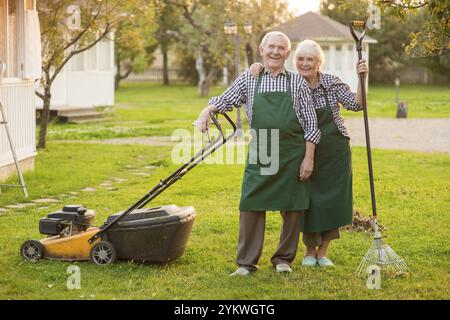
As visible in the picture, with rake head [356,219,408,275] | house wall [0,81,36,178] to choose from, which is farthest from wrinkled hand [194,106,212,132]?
house wall [0,81,36,178]

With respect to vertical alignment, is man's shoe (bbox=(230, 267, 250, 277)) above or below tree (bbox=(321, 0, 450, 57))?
below

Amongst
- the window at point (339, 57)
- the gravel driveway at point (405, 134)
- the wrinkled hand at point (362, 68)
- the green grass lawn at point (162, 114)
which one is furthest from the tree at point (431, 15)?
the window at point (339, 57)

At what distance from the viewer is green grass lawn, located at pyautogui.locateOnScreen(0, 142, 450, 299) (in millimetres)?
6086

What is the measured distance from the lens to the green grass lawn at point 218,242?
20.0 feet

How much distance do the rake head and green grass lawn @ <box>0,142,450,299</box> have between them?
12 cm

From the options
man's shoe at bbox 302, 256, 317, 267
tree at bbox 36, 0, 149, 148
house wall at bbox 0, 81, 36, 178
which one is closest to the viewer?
man's shoe at bbox 302, 256, 317, 267

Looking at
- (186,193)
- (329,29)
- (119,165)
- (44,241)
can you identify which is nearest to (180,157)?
(119,165)

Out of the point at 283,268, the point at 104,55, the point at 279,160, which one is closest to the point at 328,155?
the point at 279,160

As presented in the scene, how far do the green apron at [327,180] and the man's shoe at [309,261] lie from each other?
9.3 inches

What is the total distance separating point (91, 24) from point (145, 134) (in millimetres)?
3911

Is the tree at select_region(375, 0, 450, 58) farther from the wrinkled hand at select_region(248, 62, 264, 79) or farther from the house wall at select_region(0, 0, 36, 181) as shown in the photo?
the house wall at select_region(0, 0, 36, 181)

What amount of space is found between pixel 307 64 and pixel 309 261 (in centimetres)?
152

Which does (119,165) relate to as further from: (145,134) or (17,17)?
(145,134)

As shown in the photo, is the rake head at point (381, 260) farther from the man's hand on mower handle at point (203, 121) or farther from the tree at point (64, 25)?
the tree at point (64, 25)
